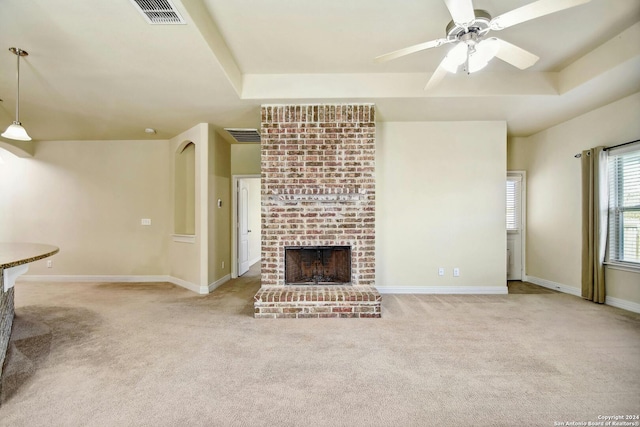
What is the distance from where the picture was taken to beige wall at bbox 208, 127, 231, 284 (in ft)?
15.3

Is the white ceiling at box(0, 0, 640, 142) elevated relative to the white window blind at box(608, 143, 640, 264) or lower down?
elevated

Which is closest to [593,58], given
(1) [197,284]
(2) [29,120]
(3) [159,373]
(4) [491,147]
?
(4) [491,147]

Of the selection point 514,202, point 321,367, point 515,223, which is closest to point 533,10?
point 321,367

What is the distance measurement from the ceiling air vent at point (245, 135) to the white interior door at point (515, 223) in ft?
15.0

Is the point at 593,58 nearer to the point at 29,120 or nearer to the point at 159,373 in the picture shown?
the point at 159,373

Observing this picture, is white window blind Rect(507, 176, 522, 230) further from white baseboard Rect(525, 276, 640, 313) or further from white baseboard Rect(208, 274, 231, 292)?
white baseboard Rect(208, 274, 231, 292)

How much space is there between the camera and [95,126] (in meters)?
4.53

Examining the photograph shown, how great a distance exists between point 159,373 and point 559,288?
547cm

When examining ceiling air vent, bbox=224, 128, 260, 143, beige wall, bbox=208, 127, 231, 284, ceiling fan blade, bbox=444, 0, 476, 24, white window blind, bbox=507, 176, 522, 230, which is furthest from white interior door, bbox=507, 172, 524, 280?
beige wall, bbox=208, 127, 231, 284

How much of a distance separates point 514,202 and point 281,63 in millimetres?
4609

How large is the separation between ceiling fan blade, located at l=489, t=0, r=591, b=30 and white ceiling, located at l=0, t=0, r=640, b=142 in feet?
2.02

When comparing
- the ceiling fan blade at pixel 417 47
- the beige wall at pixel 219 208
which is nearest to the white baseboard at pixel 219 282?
the beige wall at pixel 219 208

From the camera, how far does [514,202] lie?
517cm

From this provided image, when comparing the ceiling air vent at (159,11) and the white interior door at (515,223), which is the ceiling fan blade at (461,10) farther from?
the white interior door at (515,223)
